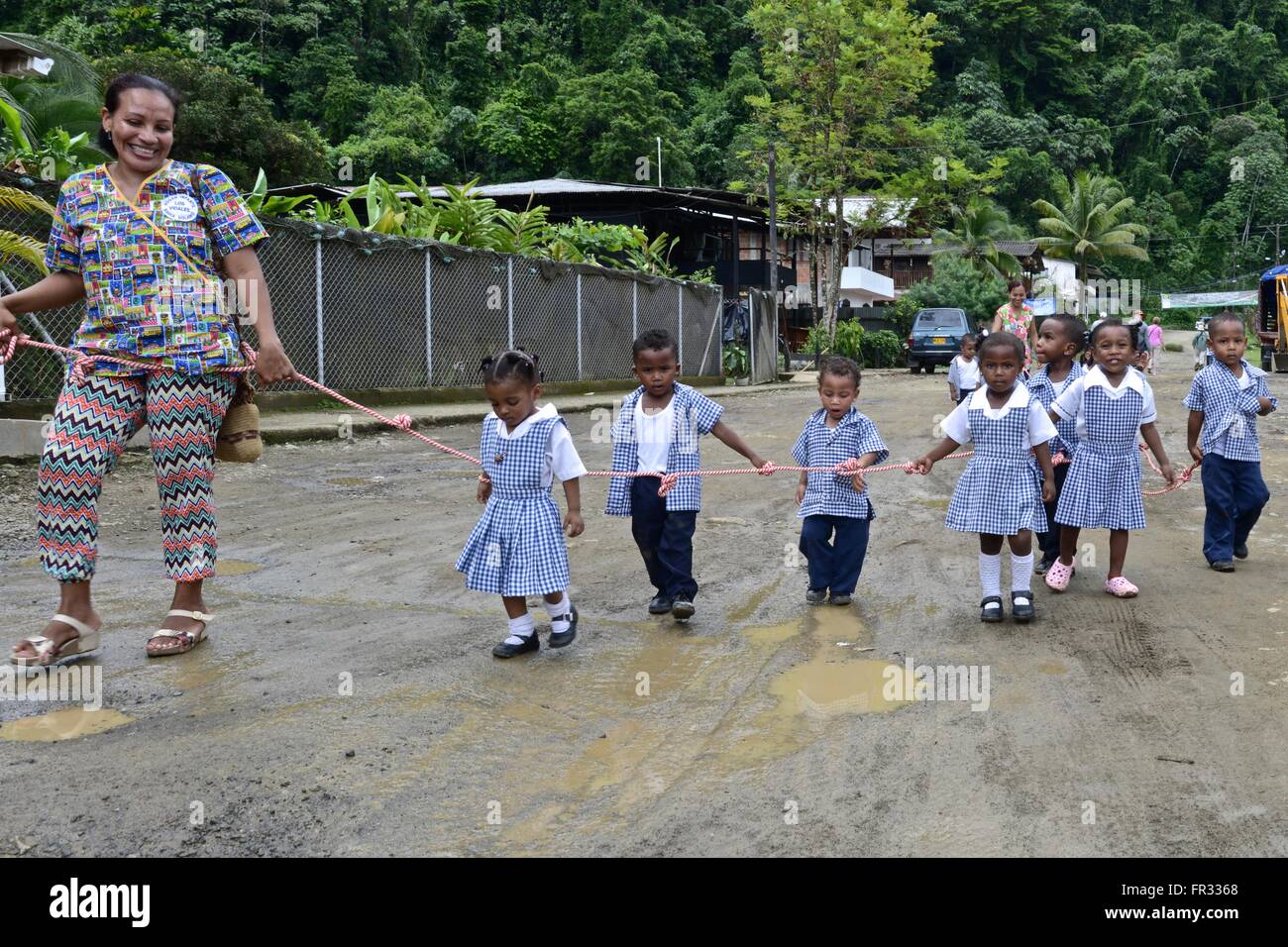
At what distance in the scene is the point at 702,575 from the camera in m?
6.38

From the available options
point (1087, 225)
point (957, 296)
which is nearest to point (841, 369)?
point (957, 296)

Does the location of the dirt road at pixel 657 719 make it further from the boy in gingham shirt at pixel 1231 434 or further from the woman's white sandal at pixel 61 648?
the boy in gingham shirt at pixel 1231 434

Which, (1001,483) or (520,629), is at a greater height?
(1001,483)

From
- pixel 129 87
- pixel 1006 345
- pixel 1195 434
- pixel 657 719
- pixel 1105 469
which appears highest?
pixel 129 87

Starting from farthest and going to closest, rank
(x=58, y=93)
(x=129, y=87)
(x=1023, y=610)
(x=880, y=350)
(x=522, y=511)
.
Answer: (x=880, y=350) → (x=58, y=93) → (x=1023, y=610) → (x=522, y=511) → (x=129, y=87)

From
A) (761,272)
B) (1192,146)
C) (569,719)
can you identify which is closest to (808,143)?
(761,272)

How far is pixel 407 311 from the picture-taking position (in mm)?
15219

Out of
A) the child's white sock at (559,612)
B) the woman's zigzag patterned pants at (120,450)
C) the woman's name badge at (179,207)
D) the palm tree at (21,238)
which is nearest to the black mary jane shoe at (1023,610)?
the child's white sock at (559,612)

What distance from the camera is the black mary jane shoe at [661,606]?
5465 mm

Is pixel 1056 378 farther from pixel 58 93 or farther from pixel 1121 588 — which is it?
pixel 58 93

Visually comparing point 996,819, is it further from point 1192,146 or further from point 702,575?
point 1192,146

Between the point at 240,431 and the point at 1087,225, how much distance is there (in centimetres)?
6009

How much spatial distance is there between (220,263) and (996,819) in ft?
11.1

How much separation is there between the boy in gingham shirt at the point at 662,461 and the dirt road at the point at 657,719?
0.88 feet
